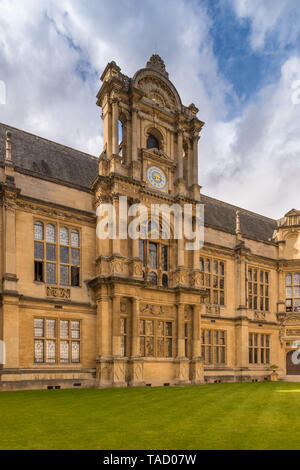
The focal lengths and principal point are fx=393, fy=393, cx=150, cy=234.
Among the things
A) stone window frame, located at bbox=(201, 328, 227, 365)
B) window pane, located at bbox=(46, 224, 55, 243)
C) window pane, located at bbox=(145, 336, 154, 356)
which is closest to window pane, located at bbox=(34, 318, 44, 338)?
window pane, located at bbox=(46, 224, 55, 243)

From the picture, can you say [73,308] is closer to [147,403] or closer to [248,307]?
[147,403]

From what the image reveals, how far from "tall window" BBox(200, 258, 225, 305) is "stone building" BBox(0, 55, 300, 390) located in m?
0.10

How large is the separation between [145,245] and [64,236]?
553 centimetres

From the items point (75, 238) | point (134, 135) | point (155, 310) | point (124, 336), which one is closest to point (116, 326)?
point (124, 336)

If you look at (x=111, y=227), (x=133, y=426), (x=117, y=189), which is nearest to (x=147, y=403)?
(x=133, y=426)

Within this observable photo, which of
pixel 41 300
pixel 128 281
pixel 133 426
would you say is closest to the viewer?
pixel 133 426

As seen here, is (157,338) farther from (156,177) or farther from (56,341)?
(156,177)

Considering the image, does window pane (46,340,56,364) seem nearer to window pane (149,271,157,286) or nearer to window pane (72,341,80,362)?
window pane (72,341,80,362)

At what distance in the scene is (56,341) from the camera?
22.0 m

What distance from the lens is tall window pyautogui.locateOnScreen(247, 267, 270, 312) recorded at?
33438 millimetres

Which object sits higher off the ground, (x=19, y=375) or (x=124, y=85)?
(x=124, y=85)

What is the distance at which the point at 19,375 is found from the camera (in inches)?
777

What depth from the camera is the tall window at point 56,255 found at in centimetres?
2230
